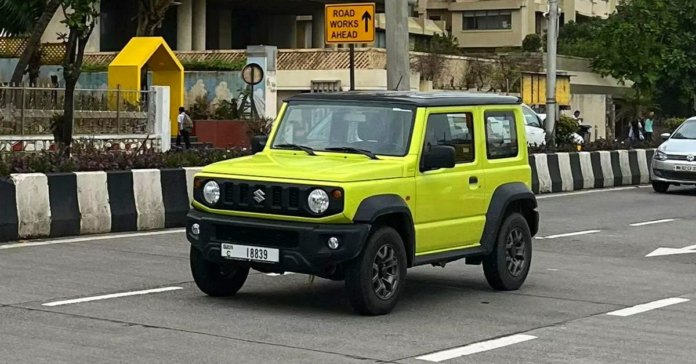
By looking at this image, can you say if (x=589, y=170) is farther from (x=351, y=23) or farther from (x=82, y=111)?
(x=82, y=111)

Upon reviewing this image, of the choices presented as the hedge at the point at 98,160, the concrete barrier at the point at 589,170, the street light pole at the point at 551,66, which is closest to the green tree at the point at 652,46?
the street light pole at the point at 551,66

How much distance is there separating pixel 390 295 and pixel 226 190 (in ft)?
5.08

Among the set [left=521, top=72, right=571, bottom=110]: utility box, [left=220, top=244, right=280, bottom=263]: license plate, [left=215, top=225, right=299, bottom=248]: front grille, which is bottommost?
[left=220, top=244, right=280, bottom=263]: license plate

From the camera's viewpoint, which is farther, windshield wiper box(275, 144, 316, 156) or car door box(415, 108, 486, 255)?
windshield wiper box(275, 144, 316, 156)

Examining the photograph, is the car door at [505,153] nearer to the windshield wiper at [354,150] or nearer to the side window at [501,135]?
the side window at [501,135]

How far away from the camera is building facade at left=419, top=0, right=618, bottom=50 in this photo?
250 feet

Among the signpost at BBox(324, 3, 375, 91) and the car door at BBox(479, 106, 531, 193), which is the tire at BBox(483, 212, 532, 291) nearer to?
the car door at BBox(479, 106, 531, 193)

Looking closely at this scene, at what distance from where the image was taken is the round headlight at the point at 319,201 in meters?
10.0

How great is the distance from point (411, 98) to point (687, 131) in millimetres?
17080

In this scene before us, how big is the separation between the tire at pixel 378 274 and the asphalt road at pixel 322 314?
16cm

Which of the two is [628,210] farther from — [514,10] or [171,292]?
[514,10]

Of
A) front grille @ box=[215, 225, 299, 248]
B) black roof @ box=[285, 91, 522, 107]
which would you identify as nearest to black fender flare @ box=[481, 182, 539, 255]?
black roof @ box=[285, 91, 522, 107]

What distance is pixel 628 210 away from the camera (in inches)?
870

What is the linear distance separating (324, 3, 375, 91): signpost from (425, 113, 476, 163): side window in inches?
420
